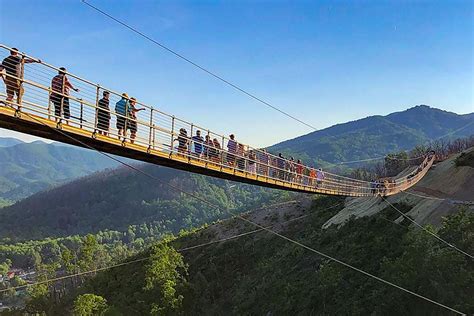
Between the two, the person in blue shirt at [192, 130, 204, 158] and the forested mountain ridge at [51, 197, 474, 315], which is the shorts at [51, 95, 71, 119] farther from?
the forested mountain ridge at [51, 197, 474, 315]

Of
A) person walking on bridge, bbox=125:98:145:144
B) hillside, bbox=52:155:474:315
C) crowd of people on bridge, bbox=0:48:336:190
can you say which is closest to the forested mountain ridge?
hillside, bbox=52:155:474:315

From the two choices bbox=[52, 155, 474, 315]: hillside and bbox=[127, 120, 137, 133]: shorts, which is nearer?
bbox=[127, 120, 137, 133]: shorts

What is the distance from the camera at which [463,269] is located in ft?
60.7

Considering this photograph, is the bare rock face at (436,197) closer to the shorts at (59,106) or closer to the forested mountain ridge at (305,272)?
the forested mountain ridge at (305,272)

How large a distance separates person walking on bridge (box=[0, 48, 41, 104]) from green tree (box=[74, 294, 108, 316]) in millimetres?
37188

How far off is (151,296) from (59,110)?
3876 centimetres

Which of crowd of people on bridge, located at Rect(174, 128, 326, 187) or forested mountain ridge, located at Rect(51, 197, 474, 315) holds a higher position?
crowd of people on bridge, located at Rect(174, 128, 326, 187)

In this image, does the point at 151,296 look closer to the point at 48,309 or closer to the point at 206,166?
the point at 48,309

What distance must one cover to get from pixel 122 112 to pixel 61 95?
2.34 m

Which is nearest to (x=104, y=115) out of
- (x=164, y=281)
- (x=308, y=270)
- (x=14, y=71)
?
(x=14, y=71)

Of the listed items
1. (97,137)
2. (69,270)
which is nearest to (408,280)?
(97,137)

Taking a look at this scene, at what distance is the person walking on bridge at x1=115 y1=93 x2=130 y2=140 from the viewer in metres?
10.8

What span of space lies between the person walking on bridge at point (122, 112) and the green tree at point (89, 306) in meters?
34.9

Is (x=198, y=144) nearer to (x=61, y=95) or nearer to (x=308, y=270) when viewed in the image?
(x=61, y=95)
